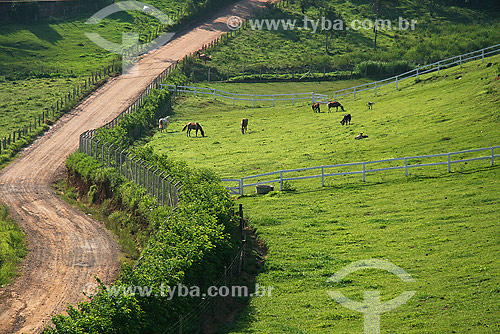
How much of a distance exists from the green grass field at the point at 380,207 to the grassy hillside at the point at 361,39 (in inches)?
770

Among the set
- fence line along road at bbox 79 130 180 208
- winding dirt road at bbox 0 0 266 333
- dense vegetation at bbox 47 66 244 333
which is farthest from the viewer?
fence line along road at bbox 79 130 180 208

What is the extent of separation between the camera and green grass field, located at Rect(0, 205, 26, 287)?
26453 millimetres

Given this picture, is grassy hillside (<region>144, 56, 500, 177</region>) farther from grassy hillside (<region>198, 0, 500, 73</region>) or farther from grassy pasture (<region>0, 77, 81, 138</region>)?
grassy hillside (<region>198, 0, 500, 73</region>)

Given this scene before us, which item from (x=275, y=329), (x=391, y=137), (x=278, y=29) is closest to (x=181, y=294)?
(x=275, y=329)

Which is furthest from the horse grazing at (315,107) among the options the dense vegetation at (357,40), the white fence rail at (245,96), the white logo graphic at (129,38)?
the white logo graphic at (129,38)

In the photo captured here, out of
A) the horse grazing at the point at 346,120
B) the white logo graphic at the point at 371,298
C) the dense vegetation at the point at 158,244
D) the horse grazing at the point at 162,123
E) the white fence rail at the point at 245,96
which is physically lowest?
the white logo graphic at the point at 371,298

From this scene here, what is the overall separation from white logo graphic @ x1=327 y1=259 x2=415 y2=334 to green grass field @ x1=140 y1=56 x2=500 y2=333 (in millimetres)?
261

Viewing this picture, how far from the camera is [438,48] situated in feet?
239

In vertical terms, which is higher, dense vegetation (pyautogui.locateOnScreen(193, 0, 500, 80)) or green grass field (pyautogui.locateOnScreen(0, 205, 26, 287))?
dense vegetation (pyautogui.locateOnScreen(193, 0, 500, 80))

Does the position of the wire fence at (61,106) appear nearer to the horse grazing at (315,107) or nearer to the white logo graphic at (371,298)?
the horse grazing at (315,107)

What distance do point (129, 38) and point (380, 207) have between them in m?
59.9

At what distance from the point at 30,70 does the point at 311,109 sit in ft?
115

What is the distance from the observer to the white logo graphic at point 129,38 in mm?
74700

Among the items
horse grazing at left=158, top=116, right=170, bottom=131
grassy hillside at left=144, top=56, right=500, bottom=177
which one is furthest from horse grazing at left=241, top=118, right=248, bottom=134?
horse grazing at left=158, top=116, right=170, bottom=131
